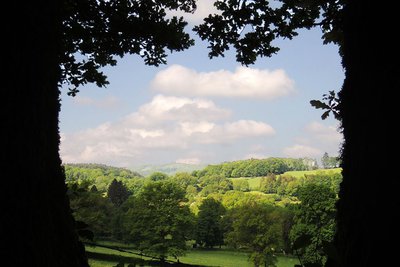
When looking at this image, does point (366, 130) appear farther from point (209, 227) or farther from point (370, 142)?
point (209, 227)

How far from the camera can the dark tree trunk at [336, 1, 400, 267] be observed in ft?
5.85

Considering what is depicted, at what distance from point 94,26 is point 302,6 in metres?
3.74

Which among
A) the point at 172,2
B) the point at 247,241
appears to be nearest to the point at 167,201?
the point at 247,241

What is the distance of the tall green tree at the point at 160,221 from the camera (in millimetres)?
60094

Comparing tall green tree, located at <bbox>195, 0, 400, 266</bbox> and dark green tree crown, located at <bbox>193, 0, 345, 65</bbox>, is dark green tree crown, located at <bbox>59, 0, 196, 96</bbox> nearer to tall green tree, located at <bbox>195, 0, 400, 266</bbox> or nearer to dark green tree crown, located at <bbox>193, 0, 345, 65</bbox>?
dark green tree crown, located at <bbox>193, 0, 345, 65</bbox>

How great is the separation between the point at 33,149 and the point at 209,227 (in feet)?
283

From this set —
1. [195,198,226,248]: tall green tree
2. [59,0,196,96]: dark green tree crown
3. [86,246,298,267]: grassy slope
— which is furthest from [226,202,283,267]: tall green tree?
[59,0,196,96]: dark green tree crown

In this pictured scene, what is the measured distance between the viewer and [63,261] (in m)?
2.57

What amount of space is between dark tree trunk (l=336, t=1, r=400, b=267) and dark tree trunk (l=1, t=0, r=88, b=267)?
72.3 inches

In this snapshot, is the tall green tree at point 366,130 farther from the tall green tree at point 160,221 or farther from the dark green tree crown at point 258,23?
the tall green tree at point 160,221

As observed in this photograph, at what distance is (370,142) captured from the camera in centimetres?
198

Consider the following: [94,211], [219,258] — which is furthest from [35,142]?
[219,258]

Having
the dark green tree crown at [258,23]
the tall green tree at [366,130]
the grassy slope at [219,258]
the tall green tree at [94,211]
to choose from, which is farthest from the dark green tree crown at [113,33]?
the grassy slope at [219,258]

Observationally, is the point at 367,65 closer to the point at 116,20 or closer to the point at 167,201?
the point at 116,20
